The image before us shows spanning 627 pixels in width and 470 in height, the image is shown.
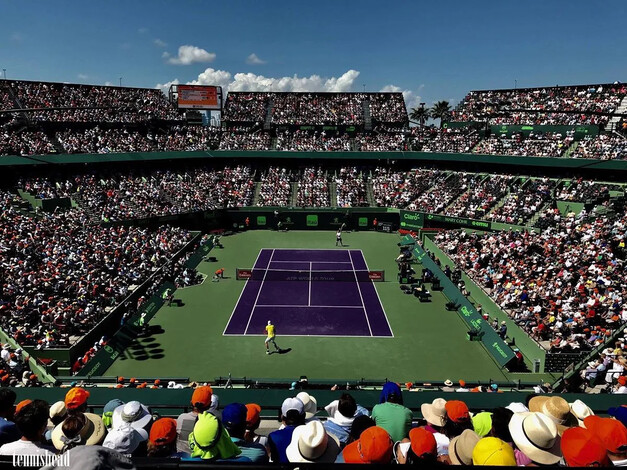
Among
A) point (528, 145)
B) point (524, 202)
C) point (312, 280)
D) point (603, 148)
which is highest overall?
point (528, 145)

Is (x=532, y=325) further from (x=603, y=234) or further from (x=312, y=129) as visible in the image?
(x=312, y=129)

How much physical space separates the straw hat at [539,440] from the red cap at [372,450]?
1.25 metres

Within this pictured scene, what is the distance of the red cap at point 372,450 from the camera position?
390 centimetres

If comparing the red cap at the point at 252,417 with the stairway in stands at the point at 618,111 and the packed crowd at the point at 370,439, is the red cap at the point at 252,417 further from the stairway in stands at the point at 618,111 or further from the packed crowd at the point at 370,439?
the stairway in stands at the point at 618,111

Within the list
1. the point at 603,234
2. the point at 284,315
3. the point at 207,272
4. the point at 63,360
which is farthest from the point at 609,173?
the point at 63,360

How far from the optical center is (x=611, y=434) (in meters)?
4.21

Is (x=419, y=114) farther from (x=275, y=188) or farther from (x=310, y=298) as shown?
(x=310, y=298)

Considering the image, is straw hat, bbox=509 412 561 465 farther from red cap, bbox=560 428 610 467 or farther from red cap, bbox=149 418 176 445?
→ red cap, bbox=149 418 176 445

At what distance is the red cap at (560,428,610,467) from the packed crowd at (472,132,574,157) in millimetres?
41494

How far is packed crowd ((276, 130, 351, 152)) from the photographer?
52719mm

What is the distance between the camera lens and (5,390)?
18.8 feet

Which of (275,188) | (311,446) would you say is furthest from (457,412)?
(275,188)

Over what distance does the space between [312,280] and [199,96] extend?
37.3 meters

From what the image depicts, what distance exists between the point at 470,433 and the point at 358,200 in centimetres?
4398
